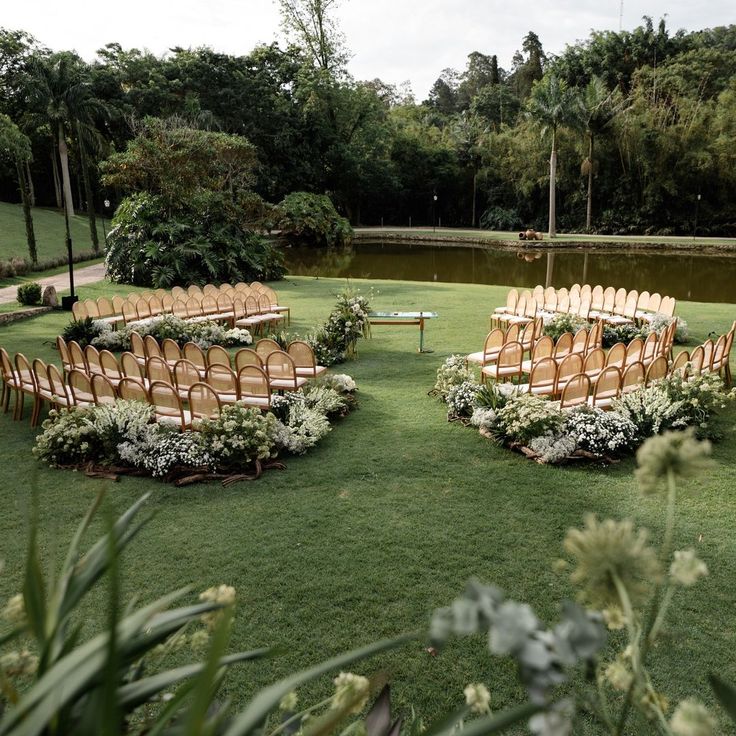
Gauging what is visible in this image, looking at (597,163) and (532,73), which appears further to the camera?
(532,73)

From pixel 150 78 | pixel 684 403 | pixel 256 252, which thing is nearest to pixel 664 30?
pixel 150 78

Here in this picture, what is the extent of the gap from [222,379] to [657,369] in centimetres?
606

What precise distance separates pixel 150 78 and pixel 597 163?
3566cm

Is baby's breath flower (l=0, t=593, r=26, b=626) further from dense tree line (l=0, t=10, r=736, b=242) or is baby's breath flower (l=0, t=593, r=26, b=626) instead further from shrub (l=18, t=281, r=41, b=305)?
dense tree line (l=0, t=10, r=736, b=242)

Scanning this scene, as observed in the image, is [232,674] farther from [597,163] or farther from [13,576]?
[597,163]

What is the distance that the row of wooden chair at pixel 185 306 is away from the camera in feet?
47.5

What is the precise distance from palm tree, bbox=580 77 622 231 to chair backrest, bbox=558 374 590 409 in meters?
44.9

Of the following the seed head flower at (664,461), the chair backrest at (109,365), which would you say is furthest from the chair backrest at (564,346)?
the seed head flower at (664,461)

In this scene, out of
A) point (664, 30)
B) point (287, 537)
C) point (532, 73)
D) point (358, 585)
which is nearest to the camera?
point (358, 585)

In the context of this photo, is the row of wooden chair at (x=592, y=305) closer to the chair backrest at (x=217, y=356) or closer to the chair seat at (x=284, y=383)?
the chair seat at (x=284, y=383)

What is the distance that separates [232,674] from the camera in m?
3.76

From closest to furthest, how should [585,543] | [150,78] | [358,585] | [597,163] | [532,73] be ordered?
[585,543] → [358,585] → [150,78] → [597,163] → [532,73]

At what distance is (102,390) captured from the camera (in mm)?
8234

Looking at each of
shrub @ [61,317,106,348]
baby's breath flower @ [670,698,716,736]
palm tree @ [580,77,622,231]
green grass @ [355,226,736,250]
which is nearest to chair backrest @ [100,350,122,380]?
shrub @ [61,317,106,348]
